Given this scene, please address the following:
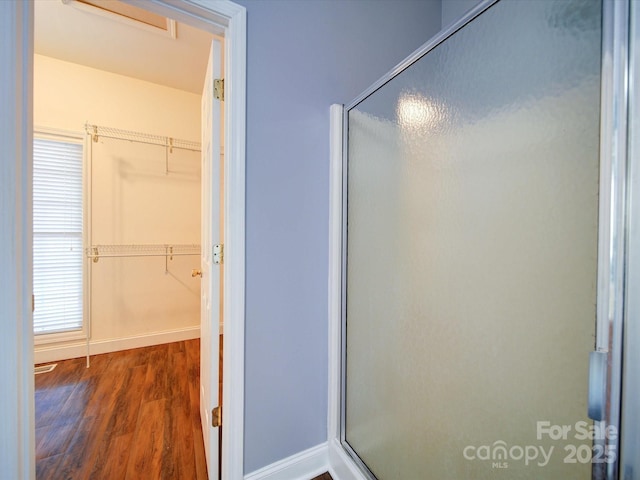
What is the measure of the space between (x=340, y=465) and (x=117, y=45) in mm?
3397

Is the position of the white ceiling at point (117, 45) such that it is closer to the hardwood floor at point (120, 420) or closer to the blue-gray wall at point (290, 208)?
the blue-gray wall at point (290, 208)

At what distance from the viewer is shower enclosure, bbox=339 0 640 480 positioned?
53cm

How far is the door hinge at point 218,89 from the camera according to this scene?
3.81 feet

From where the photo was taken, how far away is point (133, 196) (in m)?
2.72

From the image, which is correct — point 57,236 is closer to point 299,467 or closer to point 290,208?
point 290,208

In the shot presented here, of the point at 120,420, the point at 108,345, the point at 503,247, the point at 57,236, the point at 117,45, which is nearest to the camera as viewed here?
the point at 503,247

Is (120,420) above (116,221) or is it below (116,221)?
below

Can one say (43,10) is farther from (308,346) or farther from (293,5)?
(308,346)

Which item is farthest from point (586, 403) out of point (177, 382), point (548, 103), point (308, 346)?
point (177, 382)

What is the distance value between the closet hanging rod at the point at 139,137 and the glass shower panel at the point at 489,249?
2.50m

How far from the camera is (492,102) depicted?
2.34ft

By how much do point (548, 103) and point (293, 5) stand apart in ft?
3.88

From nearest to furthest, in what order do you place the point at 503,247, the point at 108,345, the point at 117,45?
the point at 503,247, the point at 117,45, the point at 108,345

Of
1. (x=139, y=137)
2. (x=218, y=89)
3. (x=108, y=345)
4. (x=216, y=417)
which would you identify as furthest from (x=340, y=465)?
(x=139, y=137)
